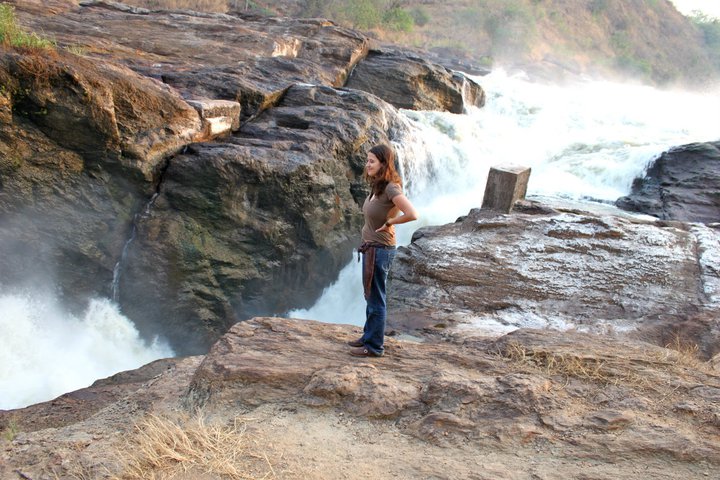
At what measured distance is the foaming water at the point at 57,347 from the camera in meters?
6.05

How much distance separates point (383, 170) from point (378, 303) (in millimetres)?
799

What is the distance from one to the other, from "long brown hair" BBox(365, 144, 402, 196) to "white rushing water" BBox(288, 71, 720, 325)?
4.30 meters

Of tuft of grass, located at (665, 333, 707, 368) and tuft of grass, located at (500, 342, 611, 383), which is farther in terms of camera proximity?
tuft of grass, located at (665, 333, 707, 368)

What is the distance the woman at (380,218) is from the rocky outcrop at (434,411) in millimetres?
444

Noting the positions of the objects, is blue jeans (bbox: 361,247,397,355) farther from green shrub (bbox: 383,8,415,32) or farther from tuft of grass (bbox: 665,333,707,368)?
green shrub (bbox: 383,8,415,32)

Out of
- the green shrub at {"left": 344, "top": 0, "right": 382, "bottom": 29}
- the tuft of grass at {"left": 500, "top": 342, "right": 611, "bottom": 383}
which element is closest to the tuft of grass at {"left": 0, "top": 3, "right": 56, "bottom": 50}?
the tuft of grass at {"left": 500, "top": 342, "right": 611, "bottom": 383}

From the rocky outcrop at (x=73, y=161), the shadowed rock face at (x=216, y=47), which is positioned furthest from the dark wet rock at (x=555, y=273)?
the shadowed rock face at (x=216, y=47)

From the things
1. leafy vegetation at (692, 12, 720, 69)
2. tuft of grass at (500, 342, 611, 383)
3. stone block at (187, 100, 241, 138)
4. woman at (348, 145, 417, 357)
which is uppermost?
leafy vegetation at (692, 12, 720, 69)

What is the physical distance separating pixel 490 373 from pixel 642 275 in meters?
3.27

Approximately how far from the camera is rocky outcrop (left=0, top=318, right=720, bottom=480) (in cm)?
274

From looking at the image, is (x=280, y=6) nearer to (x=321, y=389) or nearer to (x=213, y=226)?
(x=213, y=226)

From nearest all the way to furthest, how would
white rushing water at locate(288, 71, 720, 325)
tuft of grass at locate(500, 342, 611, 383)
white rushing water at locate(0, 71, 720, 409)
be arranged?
tuft of grass at locate(500, 342, 611, 383), white rushing water at locate(0, 71, 720, 409), white rushing water at locate(288, 71, 720, 325)

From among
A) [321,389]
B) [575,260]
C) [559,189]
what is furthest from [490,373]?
[559,189]

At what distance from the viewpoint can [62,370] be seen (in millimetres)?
6363
